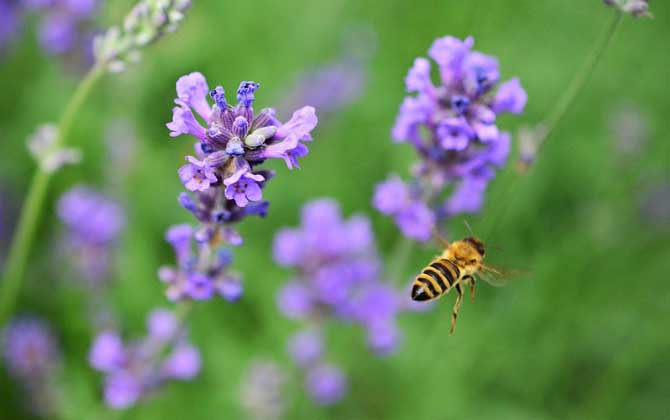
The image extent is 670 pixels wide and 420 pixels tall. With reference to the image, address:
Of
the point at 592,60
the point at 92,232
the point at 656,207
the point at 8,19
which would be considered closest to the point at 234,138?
the point at 592,60

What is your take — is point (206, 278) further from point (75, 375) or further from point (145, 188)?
point (145, 188)

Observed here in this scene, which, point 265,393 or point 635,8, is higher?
point 635,8

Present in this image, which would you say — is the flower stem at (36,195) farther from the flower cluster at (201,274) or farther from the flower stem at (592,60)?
the flower stem at (592,60)

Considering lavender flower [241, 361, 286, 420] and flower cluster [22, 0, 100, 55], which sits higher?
flower cluster [22, 0, 100, 55]

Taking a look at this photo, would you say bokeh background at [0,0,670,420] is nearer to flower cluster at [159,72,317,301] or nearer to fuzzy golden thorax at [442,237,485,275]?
fuzzy golden thorax at [442,237,485,275]

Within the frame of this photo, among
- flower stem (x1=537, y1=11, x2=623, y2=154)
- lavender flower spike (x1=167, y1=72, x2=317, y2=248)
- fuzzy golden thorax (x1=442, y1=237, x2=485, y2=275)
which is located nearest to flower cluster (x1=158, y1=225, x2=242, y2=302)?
lavender flower spike (x1=167, y1=72, x2=317, y2=248)

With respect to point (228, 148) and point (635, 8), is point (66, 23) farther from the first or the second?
point (635, 8)

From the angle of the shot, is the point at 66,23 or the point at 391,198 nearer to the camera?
the point at 391,198

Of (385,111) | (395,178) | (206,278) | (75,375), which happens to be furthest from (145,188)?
(206,278)
